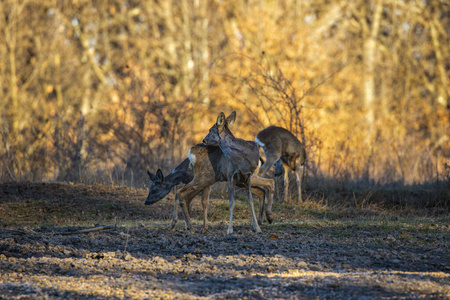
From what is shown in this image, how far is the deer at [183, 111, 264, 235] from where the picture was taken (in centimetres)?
930

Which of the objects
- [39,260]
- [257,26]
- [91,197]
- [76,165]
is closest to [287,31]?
[257,26]

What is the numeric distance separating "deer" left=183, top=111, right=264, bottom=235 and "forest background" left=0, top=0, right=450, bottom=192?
888 cm

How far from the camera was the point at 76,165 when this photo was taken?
17547mm

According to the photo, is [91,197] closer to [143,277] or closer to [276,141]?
[276,141]

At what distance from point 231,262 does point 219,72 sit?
84.5 ft

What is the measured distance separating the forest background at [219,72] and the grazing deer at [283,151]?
387 centimetres

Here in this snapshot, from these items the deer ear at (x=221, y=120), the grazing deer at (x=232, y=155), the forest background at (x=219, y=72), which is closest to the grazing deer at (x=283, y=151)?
the forest background at (x=219, y=72)

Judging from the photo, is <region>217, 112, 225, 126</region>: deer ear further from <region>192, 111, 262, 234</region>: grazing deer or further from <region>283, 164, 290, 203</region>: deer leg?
<region>283, 164, 290, 203</region>: deer leg

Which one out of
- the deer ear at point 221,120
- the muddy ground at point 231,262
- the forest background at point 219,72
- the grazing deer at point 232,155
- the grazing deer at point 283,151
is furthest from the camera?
the forest background at point 219,72

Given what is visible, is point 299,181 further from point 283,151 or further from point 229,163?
point 229,163

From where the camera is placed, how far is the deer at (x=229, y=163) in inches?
366

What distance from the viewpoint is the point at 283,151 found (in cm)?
1451

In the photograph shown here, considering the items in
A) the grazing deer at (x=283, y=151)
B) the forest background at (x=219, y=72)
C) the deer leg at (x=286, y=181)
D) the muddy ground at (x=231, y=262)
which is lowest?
the muddy ground at (x=231, y=262)

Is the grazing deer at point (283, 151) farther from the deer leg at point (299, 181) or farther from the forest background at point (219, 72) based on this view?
the forest background at point (219, 72)
